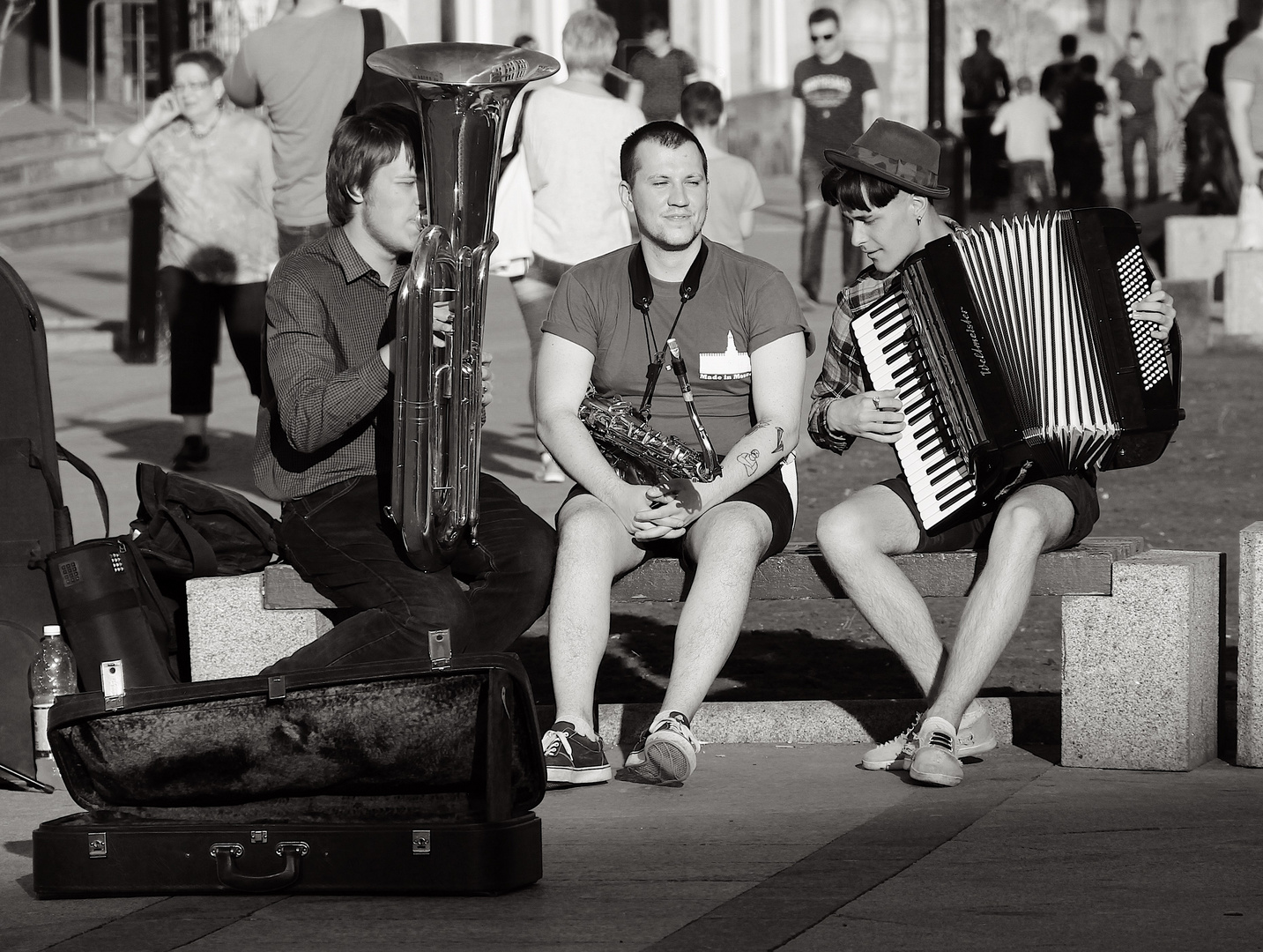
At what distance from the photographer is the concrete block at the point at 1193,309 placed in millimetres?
11836

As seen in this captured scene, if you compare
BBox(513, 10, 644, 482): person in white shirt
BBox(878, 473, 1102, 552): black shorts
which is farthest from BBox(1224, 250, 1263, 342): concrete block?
BBox(878, 473, 1102, 552): black shorts

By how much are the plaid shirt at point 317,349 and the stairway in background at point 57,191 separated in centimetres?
1390

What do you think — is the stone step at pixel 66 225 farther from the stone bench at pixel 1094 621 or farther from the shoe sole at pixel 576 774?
the shoe sole at pixel 576 774

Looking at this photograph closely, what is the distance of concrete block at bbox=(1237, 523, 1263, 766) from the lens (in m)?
4.31

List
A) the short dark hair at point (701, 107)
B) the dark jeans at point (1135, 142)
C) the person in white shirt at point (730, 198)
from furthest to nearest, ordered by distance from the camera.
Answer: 1. the dark jeans at point (1135, 142)
2. the short dark hair at point (701, 107)
3. the person in white shirt at point (730, 198)

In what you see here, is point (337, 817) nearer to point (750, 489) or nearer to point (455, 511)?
point (455, 511)

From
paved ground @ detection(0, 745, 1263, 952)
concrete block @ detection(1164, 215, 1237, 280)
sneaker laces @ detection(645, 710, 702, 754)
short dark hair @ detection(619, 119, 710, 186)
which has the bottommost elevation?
paved ground @ detection(0, 745, 1263, 952)

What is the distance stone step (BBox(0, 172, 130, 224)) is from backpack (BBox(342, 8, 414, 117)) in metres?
11.4

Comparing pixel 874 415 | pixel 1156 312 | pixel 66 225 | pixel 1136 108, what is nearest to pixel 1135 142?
pixel 1136 108

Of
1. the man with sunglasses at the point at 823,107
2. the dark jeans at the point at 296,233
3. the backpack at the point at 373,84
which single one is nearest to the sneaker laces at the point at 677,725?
the backpack at the point at 373,84

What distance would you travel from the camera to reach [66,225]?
1852cm

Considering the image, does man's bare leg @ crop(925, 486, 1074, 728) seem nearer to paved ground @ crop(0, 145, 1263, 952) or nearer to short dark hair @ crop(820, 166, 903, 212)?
paved ground @ crop(0, 145, 1263, 952)

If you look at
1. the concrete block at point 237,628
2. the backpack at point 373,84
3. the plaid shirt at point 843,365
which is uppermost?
the backpack at point 373,84

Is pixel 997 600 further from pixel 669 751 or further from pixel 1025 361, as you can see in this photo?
pixel 669 751
